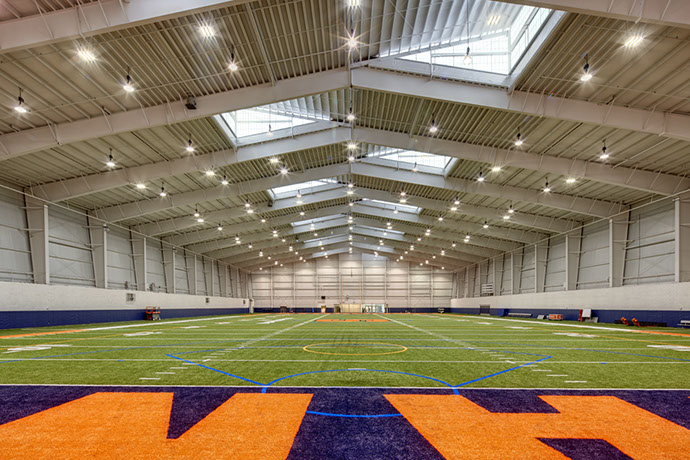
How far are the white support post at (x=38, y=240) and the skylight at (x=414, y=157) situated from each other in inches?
868

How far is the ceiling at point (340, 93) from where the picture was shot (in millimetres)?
13070

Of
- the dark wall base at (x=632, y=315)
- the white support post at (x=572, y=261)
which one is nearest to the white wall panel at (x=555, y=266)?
the white support post at (x=572, y=261)

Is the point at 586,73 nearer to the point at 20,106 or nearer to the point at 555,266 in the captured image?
the point at 20,106

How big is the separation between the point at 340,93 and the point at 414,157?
9558 millimetres

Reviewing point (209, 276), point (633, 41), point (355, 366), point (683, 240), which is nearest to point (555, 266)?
point (683, 240)

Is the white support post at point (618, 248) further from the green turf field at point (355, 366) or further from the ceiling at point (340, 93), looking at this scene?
the green turf field at point (355, 366)

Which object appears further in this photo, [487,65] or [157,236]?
[157,236]

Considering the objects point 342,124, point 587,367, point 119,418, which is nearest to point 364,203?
point 342,124

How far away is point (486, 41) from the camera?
55.6 feet

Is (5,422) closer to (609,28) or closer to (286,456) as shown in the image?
(286,456)

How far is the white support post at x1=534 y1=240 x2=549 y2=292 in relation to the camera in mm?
37531

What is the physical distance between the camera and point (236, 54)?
1491cm

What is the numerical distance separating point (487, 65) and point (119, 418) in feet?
61.0

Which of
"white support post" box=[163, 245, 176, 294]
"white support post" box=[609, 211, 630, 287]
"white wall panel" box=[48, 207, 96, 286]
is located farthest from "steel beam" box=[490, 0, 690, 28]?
"white support post" box=[163, 245, 176, 294]
